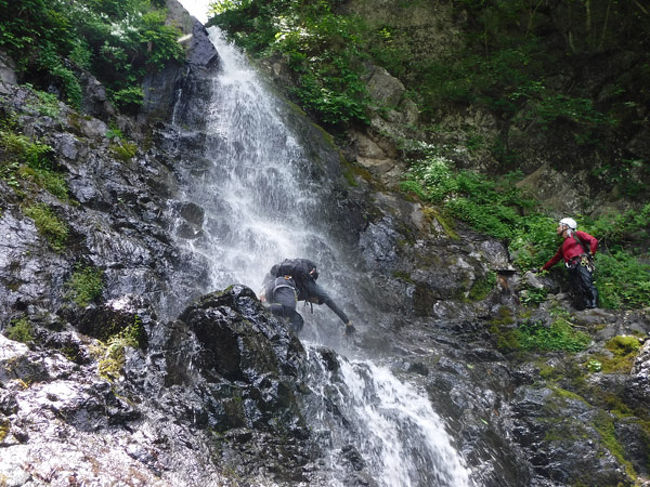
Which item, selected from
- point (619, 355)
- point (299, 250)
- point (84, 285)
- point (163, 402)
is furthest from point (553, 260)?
point (84, 285)

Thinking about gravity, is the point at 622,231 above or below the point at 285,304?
above

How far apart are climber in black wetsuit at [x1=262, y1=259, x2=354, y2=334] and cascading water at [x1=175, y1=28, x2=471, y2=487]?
1.81 feet

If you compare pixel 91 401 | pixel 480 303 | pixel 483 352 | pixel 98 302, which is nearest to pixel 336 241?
pixel 480 303

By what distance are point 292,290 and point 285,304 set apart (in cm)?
24

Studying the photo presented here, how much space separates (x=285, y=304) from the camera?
631cm

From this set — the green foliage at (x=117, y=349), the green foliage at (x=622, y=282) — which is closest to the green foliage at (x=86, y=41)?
the green foliage at (x=117, y=349)

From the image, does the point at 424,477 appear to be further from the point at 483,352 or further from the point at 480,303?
the point at 480,303

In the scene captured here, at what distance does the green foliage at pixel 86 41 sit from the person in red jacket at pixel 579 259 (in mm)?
10469

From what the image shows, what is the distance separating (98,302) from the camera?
5473 mm

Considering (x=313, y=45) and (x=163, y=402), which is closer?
(x=163, y=402)

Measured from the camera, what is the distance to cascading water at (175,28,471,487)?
532cm

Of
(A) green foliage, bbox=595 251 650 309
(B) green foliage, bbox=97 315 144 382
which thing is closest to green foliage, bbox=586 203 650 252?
(A) green foliage, bbox=595 251 650 309

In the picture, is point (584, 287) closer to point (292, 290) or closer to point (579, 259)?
point (579, 259)

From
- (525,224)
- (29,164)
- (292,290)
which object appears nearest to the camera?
(292,290)
